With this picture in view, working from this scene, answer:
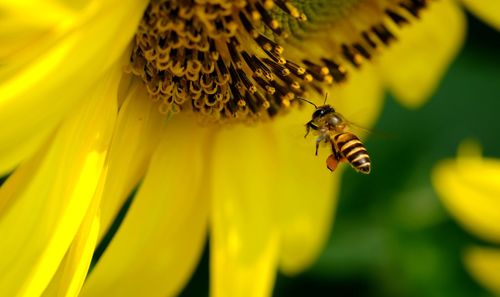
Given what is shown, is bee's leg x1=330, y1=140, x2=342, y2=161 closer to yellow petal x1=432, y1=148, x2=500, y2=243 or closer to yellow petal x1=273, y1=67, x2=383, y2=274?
yellow petal x1=273, y1=67, x2=383, y2=274

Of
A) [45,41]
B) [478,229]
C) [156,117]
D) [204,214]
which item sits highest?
[45,41]

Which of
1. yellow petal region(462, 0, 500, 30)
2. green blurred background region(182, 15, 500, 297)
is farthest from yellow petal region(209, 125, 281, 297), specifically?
yellow petal region(462, 0, 500, 30)

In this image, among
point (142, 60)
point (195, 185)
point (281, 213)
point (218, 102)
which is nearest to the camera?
point (142, 60)

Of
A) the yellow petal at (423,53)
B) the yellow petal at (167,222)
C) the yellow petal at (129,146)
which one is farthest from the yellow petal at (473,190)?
the yellow petal at (129,146)

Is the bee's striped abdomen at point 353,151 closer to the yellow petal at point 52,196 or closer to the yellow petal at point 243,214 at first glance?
the yellow petal at point 243,214

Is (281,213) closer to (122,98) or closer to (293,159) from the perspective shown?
(293,159)

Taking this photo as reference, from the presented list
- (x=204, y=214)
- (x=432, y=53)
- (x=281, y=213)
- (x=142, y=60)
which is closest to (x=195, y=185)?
(x=204, y=214)
